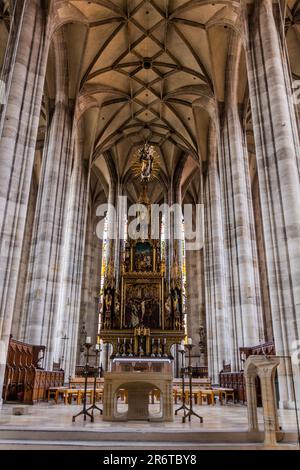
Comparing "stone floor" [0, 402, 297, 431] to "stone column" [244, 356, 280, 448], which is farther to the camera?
"stone floor" [0, 402, 297, 431]

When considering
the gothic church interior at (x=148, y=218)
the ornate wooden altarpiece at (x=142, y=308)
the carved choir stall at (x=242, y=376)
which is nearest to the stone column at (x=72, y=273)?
the gothic church interior at (x=148, y=218)

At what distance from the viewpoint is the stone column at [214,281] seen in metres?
19.7

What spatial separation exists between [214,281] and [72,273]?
850 cm

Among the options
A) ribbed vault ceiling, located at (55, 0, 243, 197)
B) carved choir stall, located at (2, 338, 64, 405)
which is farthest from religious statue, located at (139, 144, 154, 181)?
carved choir stall, located at (2, 338, 64, 405)

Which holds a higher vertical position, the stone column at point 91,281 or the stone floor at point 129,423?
the stone column at point 91,281

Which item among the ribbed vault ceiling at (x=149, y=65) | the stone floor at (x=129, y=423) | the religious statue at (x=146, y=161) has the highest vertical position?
the ribbed vault ceiling at (x=149, y=65)

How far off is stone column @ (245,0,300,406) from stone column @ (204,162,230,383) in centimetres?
1001

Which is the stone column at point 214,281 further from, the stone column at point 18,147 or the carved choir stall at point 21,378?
the stone column at point 18,147

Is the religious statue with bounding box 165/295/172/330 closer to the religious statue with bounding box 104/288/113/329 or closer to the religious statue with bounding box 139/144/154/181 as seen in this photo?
the religious statue with bounding box 104/288/113/329

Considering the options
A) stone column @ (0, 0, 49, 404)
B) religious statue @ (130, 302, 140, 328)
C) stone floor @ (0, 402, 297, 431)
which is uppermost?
stone column @ (0, 0, 49, 404)

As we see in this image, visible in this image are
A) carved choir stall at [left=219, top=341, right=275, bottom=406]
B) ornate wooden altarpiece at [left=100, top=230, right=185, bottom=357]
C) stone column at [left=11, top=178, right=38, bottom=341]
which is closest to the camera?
carved choir stall at [left=219, top=341, right=275, bottom=406]

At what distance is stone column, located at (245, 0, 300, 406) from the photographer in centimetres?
949

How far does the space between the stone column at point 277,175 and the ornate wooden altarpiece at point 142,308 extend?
9.72 m
